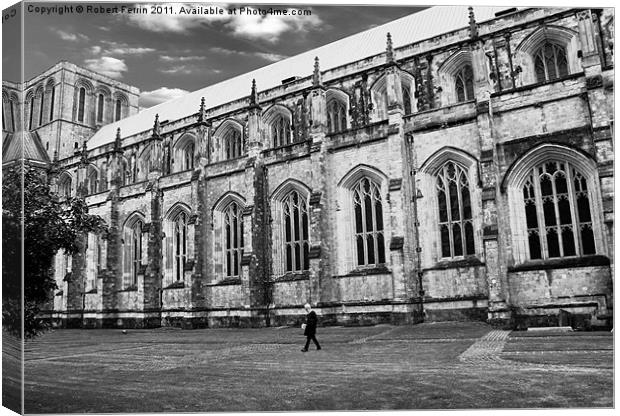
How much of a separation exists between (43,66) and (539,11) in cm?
2156

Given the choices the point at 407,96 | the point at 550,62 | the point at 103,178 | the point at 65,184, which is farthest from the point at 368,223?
the point at 65,184

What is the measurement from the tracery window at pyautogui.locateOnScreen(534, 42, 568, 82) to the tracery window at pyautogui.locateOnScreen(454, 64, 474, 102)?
2894 millimetres

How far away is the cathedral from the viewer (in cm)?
1738

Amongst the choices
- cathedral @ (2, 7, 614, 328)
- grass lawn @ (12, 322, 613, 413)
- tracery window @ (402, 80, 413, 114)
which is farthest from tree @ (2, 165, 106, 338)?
tracery window @ (402, 80, 413, 114)

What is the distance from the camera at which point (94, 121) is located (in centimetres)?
4641

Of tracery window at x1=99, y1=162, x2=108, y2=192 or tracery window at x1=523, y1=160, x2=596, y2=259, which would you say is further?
tracery window at x1=99, y1=162, x2=108, y2=192

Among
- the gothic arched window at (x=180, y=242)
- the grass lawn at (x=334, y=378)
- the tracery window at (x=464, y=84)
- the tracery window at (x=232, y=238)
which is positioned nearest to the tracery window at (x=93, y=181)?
the gothic arched window at (x=180, y=242)

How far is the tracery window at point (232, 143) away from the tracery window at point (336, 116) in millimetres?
6112

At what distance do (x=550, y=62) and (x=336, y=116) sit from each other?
10.9 m

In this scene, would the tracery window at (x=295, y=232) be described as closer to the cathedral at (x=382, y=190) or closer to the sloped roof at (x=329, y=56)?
the cathedral at (x=382, y=190)

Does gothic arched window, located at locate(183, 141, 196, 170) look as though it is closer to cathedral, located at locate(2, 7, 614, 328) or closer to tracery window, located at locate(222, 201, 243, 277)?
cathedral, located at locate(2, 7, 614, 328)

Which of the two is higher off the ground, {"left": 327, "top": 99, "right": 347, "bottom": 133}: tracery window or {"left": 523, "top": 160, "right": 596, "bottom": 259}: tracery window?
{"left": 327, "top": 99, "right": 347, "bottom": 133}: tracery window

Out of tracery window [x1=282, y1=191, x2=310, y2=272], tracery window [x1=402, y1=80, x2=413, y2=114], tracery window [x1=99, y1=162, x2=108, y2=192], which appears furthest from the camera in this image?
tracery window [x1=99, y1=162, x2=108, y2=192]

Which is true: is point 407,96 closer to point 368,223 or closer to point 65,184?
point 368,223
